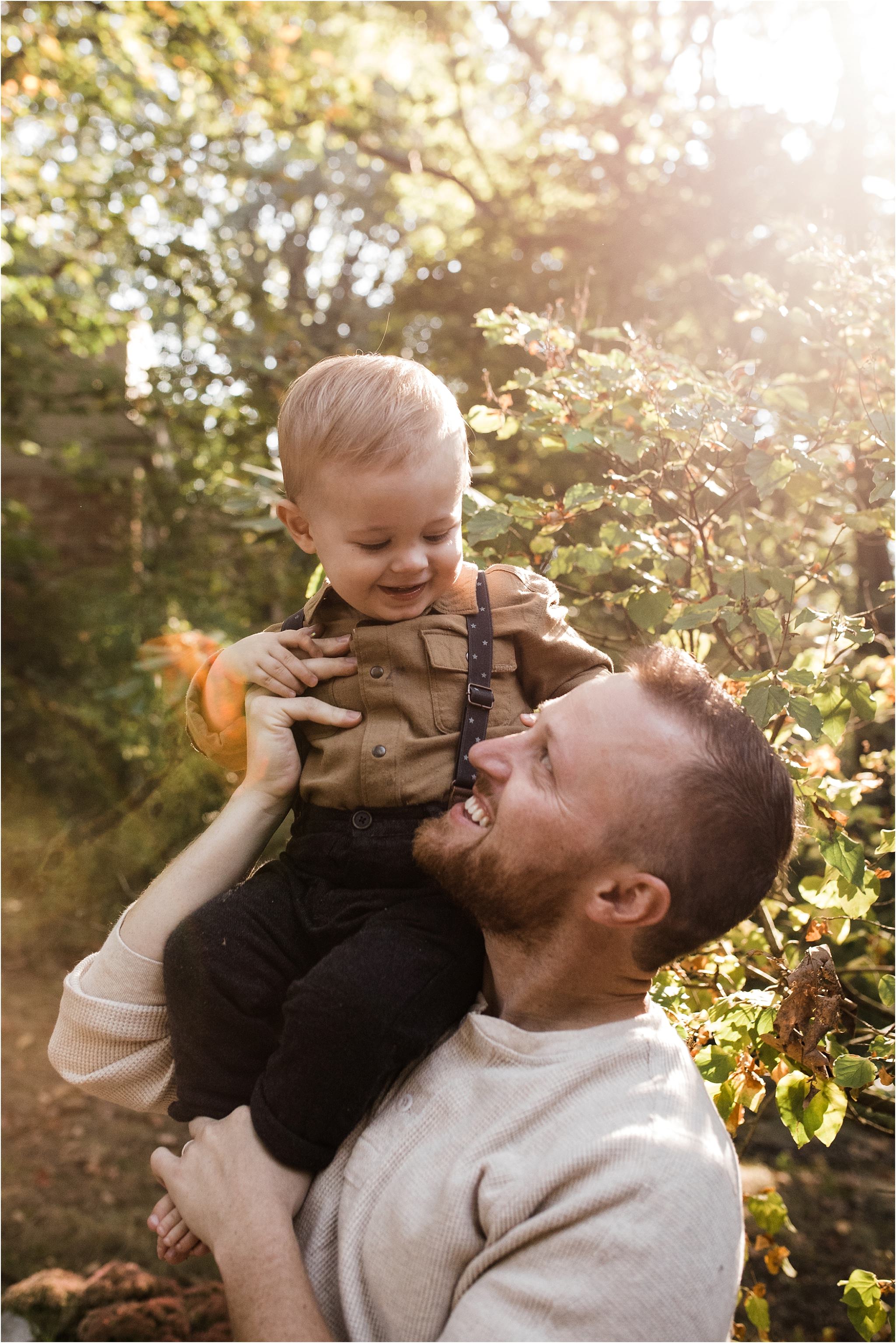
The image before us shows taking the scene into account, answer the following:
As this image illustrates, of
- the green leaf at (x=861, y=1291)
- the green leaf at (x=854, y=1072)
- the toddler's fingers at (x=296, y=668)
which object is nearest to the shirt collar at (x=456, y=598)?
the toddler's fingers at (x=296, y=668)

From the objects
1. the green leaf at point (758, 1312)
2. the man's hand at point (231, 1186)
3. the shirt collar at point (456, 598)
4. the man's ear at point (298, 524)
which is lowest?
the green leaf at point (758, 1312)

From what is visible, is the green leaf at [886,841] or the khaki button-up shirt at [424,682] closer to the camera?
the khaki button-up shirt at [424,682]

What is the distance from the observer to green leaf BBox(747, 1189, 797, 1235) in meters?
2.38

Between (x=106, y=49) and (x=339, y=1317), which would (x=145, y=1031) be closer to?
(x=339, y=1317)

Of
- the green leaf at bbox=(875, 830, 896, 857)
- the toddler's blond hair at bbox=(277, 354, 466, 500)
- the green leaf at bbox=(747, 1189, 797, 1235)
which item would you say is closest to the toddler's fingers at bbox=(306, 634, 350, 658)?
the toddler's blond hair at bbox=(277, 354, 466, 500)

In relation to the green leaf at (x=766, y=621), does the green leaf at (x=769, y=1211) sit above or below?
below

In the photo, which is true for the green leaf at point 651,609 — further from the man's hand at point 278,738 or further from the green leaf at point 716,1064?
the green leaf at point 716,1064

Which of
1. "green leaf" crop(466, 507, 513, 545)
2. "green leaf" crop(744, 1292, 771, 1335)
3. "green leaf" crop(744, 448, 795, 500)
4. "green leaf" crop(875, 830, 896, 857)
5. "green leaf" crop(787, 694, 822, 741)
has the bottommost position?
"green leaf" crop(744, 1292, 771, 1335)

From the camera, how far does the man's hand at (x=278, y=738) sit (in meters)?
1.83

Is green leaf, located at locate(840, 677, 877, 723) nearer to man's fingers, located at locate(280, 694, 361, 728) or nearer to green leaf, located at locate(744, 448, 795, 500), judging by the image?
green leaf, located at locate(744, 448, 795, 500)

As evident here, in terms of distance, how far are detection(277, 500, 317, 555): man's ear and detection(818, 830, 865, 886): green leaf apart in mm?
1198

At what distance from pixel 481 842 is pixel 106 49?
7681 mm

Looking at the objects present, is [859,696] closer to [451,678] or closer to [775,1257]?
[451,678]

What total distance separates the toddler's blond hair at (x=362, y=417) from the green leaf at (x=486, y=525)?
0.37m
